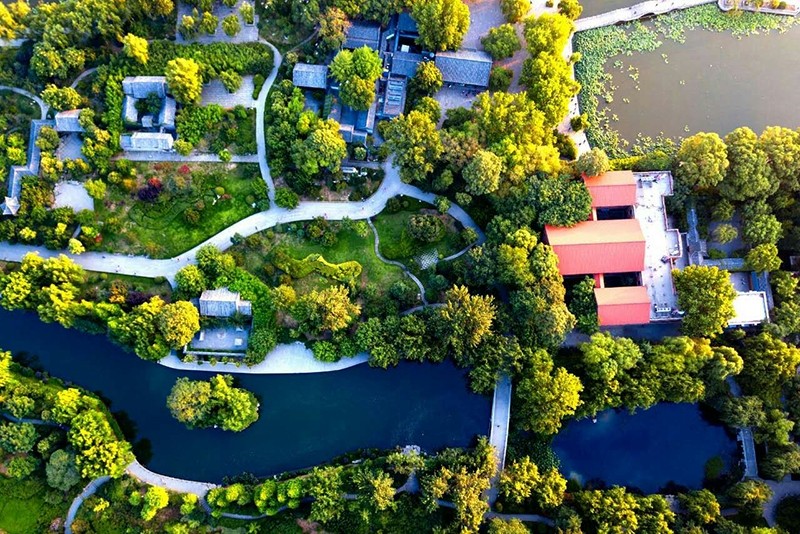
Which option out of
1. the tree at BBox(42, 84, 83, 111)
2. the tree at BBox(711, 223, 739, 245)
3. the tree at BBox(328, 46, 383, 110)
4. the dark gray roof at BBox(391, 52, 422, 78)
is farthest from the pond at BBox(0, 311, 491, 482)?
the dark gray roof at BBox(391, 52, 422, 78)

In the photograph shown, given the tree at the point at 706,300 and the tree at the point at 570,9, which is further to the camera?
the tree at the point at 570,9

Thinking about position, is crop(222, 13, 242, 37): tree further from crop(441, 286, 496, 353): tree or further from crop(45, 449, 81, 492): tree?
crop(45, 449, 81, 492): tree

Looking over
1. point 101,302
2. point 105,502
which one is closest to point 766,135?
point 101,302

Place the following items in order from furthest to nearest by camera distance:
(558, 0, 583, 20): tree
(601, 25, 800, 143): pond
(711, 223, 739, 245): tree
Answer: (601, 25, 800, 143): pond → (558, 0, 583, 20): tree → (711, 223, 739, 245): tree

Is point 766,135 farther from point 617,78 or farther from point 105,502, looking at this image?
point 105,502

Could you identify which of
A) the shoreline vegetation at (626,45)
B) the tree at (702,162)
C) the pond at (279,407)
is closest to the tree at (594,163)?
the shoreline vegetation at (626,45)

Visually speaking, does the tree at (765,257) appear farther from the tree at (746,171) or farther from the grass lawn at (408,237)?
the grass lawn at (408,237)
